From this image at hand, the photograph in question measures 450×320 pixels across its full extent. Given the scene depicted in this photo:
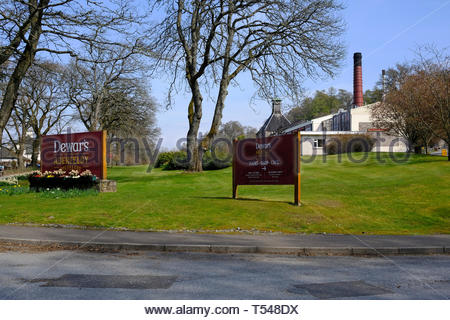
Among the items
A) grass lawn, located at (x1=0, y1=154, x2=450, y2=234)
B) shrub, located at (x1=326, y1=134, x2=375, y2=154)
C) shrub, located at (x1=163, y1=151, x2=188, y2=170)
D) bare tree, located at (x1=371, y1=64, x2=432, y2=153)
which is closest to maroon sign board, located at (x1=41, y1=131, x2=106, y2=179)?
grass lawn, located at (x1=0, y1=154, x2=450, y2=234)

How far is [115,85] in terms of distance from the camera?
160 feet

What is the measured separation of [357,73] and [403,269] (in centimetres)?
6355

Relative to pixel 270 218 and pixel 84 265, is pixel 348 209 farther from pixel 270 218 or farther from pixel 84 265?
pixel 84 265

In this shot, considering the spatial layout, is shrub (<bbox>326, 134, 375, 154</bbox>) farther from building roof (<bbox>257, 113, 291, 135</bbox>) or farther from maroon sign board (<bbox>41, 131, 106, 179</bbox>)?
maroon sign board (<bbox>41, 131, 106, 179</bbox>)

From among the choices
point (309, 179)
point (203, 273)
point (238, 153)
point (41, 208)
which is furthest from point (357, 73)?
point (203, 273)

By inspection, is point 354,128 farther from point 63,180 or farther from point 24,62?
point 63,180

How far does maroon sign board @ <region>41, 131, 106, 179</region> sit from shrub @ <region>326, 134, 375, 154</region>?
3968cm

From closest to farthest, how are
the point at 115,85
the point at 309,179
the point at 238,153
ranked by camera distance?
the point at 238,153
the point at 309,179
the point at 115,85

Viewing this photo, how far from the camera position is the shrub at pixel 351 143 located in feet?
172

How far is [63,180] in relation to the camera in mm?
19031

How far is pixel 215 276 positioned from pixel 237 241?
3.03 meters

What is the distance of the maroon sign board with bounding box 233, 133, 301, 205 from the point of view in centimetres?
1419

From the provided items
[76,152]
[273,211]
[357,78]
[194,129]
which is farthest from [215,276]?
[357,78]

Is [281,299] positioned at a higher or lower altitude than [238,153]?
lower
